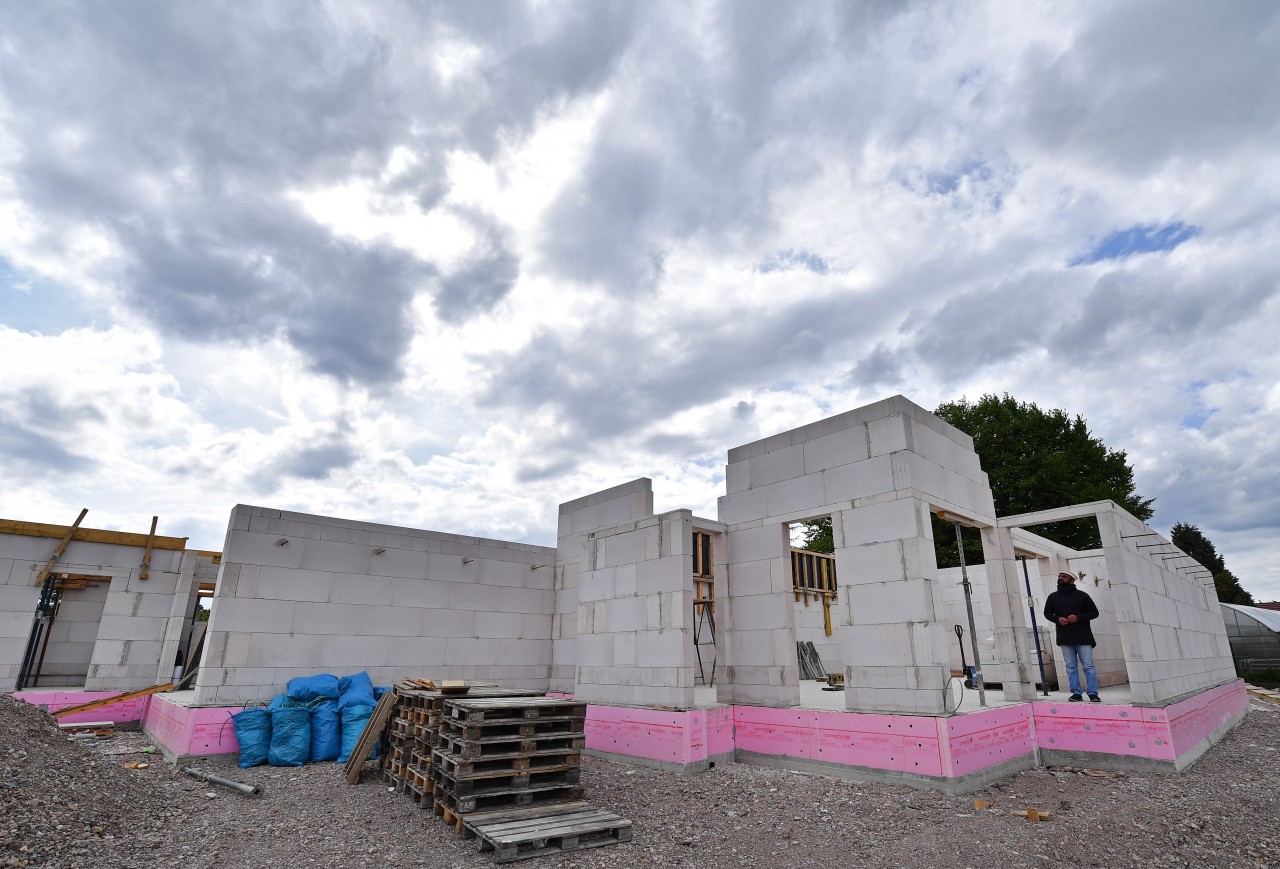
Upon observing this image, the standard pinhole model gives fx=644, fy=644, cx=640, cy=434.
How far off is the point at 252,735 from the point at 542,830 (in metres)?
5.83

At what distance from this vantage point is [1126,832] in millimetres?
5887

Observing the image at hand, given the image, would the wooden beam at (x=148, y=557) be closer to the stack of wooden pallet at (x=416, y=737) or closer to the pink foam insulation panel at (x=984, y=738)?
the stack of wooden pallet at (x=416, y=737)

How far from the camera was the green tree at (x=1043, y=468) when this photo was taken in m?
23.5

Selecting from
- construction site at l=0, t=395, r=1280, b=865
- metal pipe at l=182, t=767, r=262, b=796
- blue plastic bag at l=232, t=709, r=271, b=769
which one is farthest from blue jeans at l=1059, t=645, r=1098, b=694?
blue plastic bag at l=232, t=709, r=271, b=769

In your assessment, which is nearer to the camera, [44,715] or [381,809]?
[381,809]

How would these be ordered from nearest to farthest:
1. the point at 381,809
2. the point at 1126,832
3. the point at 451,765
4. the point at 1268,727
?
the point at 1126,832 < the point at 451,765 < the point at 381,809 < the point at 1268,727

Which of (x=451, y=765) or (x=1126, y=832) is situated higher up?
(x=451, y=765)

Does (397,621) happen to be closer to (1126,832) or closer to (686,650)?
(686,650)

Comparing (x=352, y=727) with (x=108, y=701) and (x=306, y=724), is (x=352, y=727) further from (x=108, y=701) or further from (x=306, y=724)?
(x=108, y=701)

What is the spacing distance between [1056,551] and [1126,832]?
8.58 m

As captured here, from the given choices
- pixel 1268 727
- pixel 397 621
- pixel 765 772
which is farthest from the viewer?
pixel 1268 727

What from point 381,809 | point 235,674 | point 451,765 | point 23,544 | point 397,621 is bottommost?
point 381,809

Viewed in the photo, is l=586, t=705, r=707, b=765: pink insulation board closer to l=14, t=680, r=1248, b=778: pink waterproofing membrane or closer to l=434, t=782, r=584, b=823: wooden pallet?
l=14, t=680, r=1248, b=778: pink waterproofing membrane

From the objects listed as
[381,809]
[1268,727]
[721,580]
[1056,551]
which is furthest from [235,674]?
[1268,727]
